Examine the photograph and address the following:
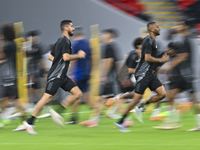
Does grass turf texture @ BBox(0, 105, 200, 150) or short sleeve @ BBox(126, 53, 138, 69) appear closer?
grass turf texture @ BBox(0, 105, 200, 150)

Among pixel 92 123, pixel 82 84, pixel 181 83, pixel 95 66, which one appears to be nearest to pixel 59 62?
pixel 82 84

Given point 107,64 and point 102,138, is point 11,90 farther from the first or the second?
point 102,138

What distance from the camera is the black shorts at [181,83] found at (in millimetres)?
7125

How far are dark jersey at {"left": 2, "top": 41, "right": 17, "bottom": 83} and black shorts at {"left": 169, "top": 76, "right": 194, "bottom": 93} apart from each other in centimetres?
312

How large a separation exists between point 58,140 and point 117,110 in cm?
326

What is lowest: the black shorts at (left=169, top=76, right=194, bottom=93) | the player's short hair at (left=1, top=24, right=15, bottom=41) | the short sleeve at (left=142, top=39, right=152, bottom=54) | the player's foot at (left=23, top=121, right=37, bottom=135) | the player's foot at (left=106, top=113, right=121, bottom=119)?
the player's foot at (left=106, top=113, right=121, bottom=119)

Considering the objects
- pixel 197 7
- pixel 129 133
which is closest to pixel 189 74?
pixel 129 133

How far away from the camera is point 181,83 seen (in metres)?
7.30

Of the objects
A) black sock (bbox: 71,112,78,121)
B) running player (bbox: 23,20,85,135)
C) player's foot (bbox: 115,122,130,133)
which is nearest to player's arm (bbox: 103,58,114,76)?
black sock (bbox: 71,112,78,121)

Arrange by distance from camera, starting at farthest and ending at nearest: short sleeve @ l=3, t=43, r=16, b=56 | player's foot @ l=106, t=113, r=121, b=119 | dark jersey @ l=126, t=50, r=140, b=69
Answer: player's foot @ l=106, t=113, r=121, b=119
dark jersey @ l=126, t=50, r=140, b=69
short sleeve @ l=3, t=43, r=16, b=56

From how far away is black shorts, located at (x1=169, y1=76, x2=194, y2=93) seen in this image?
7.13 metres

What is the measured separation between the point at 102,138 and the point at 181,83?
75.1 inches

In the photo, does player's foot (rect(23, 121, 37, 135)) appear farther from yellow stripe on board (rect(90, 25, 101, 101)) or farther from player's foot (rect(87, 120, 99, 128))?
yellow stripe on board (rect(90, 25, 101, 101))

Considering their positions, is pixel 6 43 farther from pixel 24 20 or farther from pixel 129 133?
pixel 24 20
